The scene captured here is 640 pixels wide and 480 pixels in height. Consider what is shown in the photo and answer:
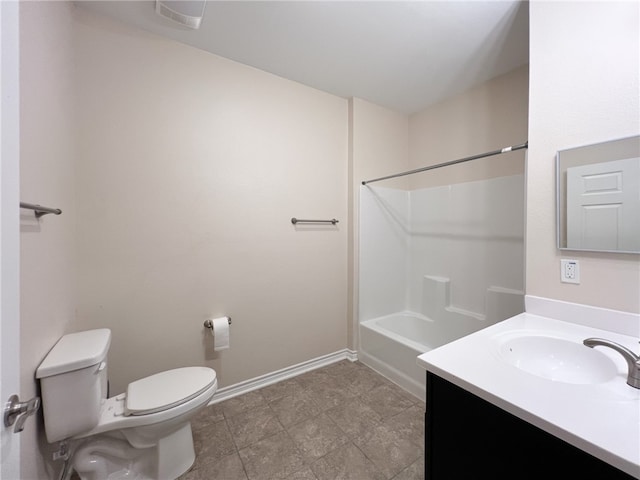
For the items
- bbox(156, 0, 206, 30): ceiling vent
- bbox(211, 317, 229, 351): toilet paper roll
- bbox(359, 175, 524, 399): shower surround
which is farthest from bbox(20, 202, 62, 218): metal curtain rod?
bbox(359, 175, 524, 399): shower surround

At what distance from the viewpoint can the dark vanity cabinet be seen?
62 cm

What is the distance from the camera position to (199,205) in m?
1.79

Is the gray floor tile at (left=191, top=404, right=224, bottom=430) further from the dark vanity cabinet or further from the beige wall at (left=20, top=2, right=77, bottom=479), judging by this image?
the dark vanity cabinet

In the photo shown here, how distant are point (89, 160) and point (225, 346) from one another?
1.40 m

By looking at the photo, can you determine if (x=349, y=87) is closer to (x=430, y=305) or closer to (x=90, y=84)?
(x=90, y=84)

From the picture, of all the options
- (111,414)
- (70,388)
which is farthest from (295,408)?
(70,388)

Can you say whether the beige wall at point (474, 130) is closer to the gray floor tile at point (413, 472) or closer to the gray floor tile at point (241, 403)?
the gray floor tile at point (413, 472)

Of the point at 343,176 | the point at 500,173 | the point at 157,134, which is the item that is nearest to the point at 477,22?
the point at 500,173

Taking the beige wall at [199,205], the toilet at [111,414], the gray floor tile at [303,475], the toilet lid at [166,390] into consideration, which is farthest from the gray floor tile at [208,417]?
the gray floor tile at [303,475]

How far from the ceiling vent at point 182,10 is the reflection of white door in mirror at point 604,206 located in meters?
2.00

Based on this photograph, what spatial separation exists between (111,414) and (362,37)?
2504 millimetres

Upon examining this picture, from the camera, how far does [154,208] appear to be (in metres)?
1.65

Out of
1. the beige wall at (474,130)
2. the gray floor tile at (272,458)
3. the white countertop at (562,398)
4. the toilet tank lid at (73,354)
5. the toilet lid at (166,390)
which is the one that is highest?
the beige wall at (474,130)

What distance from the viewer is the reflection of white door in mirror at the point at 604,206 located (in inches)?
40.3
